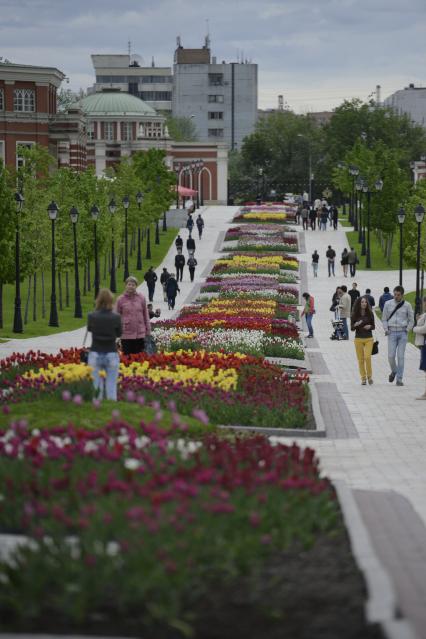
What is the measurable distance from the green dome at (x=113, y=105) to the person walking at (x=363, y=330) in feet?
362

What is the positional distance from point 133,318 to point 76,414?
23.0 feet

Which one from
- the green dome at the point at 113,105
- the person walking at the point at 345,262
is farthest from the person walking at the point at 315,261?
the green dome at the point at 113,105

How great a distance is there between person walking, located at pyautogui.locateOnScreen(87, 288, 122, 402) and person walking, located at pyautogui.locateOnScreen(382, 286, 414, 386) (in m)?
8.33

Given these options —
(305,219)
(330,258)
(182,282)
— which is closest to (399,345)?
(182,282)

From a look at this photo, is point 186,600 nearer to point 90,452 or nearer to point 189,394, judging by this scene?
point 90,452

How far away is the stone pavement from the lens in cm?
3352

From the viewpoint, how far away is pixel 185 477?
10414 millimetres

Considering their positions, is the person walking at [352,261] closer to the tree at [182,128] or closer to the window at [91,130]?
the window at [91,130]

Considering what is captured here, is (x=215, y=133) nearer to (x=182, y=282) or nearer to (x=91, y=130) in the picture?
(x=91, y=130)

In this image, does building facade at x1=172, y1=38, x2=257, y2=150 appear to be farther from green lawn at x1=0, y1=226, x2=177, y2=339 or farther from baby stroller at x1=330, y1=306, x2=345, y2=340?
baby stroller at x1=330, y1=306, x2=345, y2=340

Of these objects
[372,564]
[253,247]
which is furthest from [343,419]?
[253,247]

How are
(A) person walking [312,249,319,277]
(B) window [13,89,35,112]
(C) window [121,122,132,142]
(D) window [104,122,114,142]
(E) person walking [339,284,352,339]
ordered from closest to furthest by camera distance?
(E) person walking [339,284,352,339] < (A) person walking [312,249,319,277] < (B) window [13,89,35,112] < (C) window [121,122,132,142] < (D) window [104,122,114,142]

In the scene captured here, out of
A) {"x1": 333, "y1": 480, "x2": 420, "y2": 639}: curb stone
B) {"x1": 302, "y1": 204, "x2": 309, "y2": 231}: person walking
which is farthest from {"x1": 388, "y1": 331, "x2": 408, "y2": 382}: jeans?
{"x1": 302, "y1": 204, "x2": 309, "y2": 231}: person walking

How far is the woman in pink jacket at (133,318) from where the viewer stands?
66.8 feet
